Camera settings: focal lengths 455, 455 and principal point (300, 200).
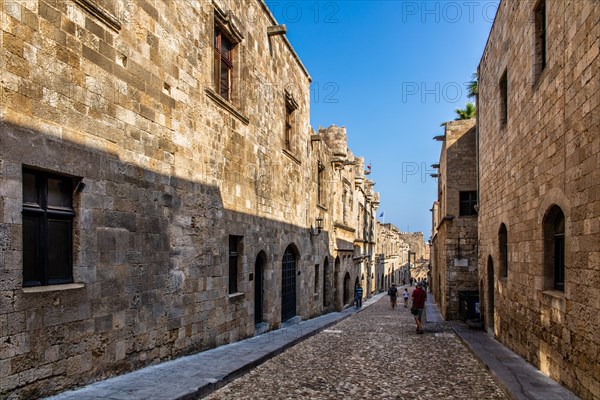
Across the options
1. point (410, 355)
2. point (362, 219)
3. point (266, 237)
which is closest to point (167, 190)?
point (266, 237)

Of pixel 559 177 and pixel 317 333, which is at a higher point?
pixel 559 177

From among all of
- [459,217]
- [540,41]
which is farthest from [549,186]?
[459,217]

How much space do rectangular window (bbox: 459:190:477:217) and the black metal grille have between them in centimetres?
706

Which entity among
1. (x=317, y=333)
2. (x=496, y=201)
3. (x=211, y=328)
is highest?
(x=496, y=201)

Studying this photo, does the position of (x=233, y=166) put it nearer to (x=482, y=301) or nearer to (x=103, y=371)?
(x=103, y=371)

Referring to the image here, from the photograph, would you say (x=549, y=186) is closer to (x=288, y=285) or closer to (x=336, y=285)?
(x=288, y=285)

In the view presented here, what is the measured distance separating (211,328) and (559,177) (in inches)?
251

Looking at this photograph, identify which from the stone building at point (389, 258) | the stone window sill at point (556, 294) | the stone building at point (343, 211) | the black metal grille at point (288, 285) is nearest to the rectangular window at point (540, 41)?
the stone window sill at point (556, 294)

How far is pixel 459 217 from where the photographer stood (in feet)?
55.7

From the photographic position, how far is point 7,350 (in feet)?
14.6

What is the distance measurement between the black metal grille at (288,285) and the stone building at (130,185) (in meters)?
0.98

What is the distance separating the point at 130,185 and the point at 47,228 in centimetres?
141

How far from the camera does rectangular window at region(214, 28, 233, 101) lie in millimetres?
9406

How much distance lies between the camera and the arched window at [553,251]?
699cm
